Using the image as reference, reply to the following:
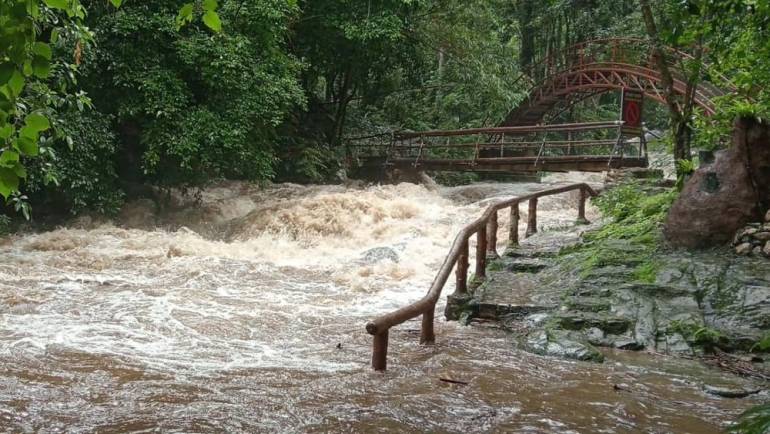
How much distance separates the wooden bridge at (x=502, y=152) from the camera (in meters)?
15.3

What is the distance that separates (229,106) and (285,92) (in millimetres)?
1276

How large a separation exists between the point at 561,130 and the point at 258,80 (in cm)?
779

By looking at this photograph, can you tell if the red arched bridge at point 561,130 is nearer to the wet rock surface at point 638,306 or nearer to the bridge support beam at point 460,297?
the wet rock surface at point 638,306

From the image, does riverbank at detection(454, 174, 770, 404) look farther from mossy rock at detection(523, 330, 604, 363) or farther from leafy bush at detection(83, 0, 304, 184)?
leafy bush at detection(83, 0, 304, 184)

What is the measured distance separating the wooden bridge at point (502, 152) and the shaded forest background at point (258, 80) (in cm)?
122

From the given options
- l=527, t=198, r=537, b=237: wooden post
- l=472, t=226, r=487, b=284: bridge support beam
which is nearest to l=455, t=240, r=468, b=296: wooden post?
l=472, t=226, r=487, b=284: bridge support beam

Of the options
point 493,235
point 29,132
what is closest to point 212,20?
point 29,132

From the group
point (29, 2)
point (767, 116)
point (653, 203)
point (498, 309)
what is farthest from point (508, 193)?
point (29, 2)

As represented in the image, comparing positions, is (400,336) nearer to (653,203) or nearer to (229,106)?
(653,203)

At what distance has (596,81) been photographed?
842 inches

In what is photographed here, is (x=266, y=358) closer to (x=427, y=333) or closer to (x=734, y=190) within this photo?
(x=427, y=333)

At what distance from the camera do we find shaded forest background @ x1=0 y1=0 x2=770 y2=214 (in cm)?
689

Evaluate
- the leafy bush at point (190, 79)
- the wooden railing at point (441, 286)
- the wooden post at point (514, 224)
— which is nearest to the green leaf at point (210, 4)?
the wooden railing at point (441, 286)

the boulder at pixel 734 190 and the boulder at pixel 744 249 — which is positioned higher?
the boulder at pixel 734 190
